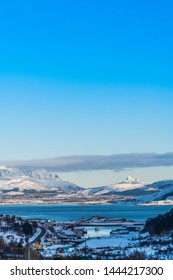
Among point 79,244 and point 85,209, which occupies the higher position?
point 79,244

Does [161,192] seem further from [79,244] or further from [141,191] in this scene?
[79,244]

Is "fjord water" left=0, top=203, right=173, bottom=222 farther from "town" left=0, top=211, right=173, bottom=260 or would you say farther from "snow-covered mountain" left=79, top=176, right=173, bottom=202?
"town" left=0, top=211, right=173, bottom=260

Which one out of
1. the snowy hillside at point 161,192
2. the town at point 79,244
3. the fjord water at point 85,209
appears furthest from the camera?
the snowy hillside at point 161,192

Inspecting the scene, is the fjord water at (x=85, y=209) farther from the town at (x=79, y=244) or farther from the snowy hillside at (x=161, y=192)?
the town at (x=79, y=244)

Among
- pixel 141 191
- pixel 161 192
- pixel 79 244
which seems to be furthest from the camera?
pixel 141 191

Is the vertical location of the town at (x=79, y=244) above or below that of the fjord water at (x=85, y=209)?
above

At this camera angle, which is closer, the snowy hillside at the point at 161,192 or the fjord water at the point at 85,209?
the fjord water at the point at 85,209

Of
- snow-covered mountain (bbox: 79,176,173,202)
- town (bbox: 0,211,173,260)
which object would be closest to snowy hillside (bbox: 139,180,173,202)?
snow-covered mountain (bbox: 79,176,173,202)

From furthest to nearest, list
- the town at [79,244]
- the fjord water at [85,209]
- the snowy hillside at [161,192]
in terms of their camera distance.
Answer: the snowy hillside at [161,192], the fjord water at [85,209], the town at [79,244]

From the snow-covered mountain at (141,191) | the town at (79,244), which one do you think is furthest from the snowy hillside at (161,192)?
the town at (79,244)

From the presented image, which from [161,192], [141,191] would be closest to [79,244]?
[161,192]

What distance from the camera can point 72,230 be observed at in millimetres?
13383
